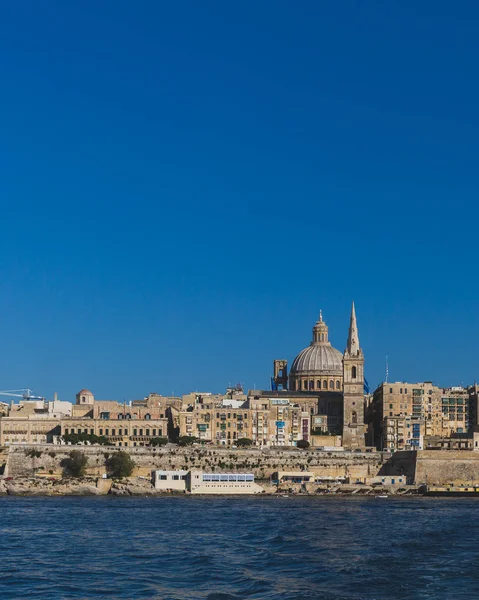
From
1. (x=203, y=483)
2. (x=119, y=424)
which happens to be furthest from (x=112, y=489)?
(x=119, y=424)

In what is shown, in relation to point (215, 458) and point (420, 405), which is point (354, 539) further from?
point (420, 405)

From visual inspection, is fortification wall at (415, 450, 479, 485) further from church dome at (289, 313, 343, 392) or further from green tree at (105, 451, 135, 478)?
church dome at (289, 313, 343, 392)

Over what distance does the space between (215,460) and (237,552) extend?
56.1m

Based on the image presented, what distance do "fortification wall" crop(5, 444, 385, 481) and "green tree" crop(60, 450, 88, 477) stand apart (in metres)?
0.80

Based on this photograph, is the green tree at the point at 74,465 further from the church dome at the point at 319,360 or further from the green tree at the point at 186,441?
the church dome at the point at 319,360

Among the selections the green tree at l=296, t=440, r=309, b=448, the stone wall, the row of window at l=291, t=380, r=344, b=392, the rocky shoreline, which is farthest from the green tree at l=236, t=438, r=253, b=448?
the row of window at l=291, t=380, r=344, b=392

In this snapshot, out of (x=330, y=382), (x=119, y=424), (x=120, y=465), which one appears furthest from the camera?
(x=330, y=382)

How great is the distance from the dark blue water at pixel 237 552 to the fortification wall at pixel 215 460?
86.8 ft

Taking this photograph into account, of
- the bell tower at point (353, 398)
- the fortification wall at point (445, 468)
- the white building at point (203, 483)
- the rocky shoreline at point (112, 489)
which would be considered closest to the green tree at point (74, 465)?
the rocky shoreline at point (112, 489)

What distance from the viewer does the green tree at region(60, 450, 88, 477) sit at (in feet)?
322

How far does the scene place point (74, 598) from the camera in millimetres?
36062

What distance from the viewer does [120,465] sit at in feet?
322

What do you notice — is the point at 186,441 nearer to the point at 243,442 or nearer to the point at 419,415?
the point at 243,442

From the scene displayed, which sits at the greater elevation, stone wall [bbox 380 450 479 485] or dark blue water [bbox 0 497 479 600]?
stone wall [bbox 380 450 479 485]
